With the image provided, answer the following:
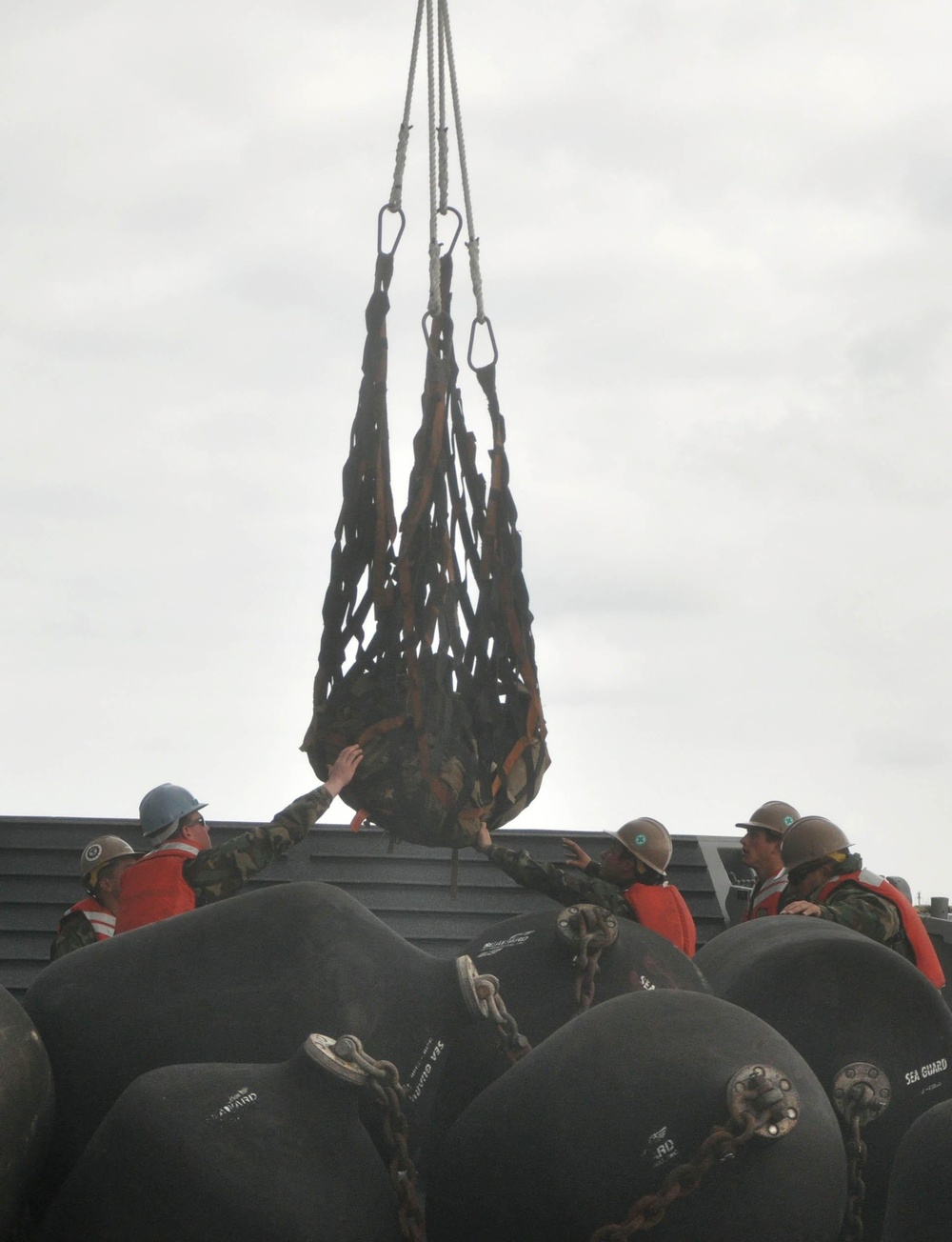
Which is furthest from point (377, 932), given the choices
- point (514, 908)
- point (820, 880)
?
point (514, 908)

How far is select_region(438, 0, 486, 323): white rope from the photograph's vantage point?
405 centimetres

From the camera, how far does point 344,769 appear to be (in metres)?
3.93

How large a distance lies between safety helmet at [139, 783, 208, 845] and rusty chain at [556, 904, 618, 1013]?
1877 millimetres

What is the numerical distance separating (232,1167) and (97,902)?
266 centimetres

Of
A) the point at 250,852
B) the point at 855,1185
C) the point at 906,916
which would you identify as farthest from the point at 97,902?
the point at 855,1185

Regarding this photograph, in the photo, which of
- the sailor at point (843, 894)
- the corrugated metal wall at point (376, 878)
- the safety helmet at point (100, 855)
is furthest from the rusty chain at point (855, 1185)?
the corrugated metal wall at point (376, 878)

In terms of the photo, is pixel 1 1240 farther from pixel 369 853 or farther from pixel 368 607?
pixel 369 853

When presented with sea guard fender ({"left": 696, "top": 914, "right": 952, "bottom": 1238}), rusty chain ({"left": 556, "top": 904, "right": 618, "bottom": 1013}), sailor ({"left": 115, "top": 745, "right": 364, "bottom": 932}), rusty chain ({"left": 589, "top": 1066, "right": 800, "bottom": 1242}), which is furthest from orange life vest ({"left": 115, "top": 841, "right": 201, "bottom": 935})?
rusty chain ({"left": 589, "top": 1066, "right": 800, "bottom": 1242})

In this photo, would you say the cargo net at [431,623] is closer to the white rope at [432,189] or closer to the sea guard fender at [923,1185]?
the white rope at [432,189]

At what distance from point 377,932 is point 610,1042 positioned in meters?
0.73

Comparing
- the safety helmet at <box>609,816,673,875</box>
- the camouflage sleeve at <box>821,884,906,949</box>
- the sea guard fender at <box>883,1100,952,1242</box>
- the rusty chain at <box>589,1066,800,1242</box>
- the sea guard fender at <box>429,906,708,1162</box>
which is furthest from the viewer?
the safety helmet at <box>609,816,673,875</box>

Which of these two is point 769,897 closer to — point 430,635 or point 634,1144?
point 430,635

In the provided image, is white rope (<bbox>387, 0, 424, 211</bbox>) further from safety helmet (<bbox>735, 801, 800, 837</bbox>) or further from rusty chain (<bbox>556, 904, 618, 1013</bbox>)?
safety helmet (<bbox>735, 801, 800, 837</bbox>)

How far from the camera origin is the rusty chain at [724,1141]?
7.59 ft
